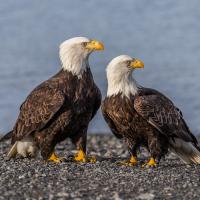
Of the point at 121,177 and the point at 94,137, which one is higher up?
the point at 121,177

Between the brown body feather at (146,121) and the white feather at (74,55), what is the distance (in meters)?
0.74

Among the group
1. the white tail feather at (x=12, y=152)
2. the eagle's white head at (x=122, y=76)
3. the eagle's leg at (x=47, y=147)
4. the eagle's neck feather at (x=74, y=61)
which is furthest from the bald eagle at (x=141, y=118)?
the white tail feather at (x=12, y=152)

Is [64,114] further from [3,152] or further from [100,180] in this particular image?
[3,152]

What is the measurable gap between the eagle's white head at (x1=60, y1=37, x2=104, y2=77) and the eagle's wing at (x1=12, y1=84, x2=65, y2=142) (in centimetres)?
51

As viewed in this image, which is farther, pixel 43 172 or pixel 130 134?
pixel 130 134

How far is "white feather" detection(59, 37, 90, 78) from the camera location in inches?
483

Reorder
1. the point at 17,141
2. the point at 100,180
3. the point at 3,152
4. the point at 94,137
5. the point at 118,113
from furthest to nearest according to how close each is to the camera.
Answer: the point at 94,137 → the point at 3,152 → the point at 17,141 → the point at 118,113 → the point at 100,180

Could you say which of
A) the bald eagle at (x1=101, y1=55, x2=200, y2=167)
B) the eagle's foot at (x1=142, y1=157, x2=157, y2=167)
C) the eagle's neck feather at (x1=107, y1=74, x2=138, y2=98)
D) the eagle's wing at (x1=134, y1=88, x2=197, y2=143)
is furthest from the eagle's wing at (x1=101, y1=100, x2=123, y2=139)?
the eagle's foot at (x1=142, y1=157, x2=157, y2=167)

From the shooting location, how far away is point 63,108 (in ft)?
38.9

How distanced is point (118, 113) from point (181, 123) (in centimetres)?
104

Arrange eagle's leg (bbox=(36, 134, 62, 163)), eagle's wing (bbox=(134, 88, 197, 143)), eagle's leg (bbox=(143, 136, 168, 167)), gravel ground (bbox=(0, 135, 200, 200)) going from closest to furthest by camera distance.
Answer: gravel ground (bbox=(0, 135, 200, 200))
eagle's wing (bbox=(134, 88, 197, 143))
eagle's leg (bbox=(143, 136, 168, 167))
eagle's leg (bbox=(36, 134, 62, 163))

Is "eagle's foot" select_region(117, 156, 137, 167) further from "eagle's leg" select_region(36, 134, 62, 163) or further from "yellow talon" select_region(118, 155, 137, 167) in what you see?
"eagle's leg" select_region(36, 134, 62, 163)

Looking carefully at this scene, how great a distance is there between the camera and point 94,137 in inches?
761

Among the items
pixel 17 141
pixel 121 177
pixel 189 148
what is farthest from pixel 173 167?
pixel 17 141
